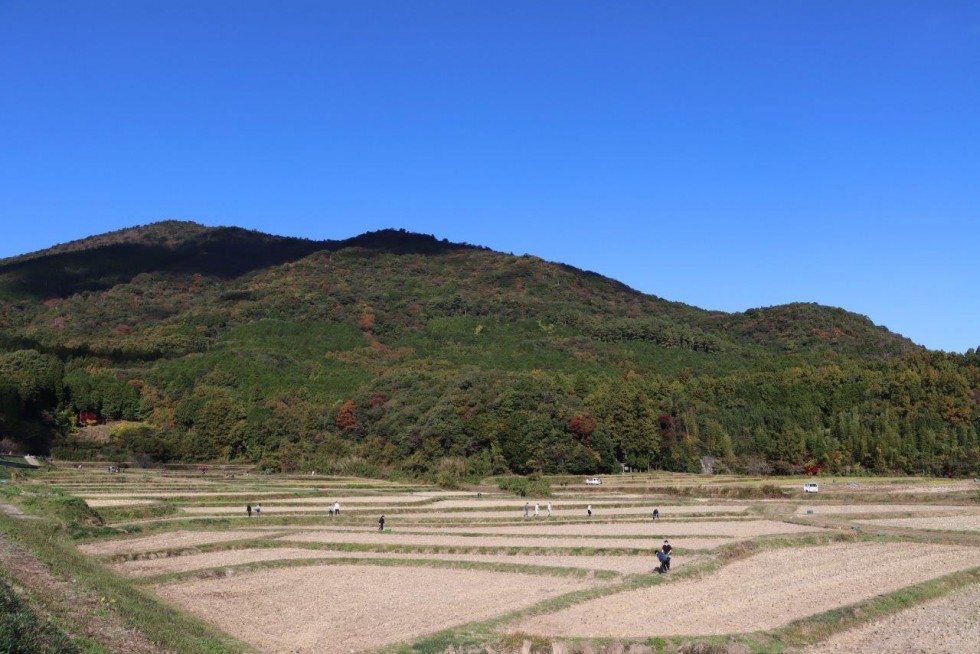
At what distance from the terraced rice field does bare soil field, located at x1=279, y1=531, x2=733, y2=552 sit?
12 centimetres

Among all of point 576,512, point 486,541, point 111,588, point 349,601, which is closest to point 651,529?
point 486,541

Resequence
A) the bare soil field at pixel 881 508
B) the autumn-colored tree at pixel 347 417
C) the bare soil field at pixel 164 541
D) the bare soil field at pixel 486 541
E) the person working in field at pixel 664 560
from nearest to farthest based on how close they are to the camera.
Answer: the person working in field at pixel 664 560
the bare soil field at pixel 164 541
the bare soil field at pixel 486 541
the bare soil field at pixel 881 508
the autumn-colored tree at pixel 347 417

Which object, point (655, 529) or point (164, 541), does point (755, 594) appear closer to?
point (655, 529)

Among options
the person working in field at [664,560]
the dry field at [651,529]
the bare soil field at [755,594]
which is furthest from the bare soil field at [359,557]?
the dry field at [651,529]

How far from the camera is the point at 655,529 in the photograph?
36000 millimetres

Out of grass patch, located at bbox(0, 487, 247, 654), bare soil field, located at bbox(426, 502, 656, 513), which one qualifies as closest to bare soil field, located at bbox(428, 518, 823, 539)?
bare soil field, located at bbox(426, 502, 656, 513)

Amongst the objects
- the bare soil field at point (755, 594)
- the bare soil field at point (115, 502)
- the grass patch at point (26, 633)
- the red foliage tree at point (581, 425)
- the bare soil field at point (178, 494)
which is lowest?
the bare soil field at point (178, 494)

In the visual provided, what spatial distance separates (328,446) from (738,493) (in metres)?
46.8

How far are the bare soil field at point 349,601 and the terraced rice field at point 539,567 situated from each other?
0.25 feet

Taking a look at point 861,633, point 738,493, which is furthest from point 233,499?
point 861,633

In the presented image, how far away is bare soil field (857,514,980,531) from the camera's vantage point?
3528cm

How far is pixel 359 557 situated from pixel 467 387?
55194 millimetres

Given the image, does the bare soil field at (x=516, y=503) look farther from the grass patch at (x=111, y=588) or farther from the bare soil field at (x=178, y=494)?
the grass patch at (x=111, y=588)

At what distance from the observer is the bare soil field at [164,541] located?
30.0 meters
